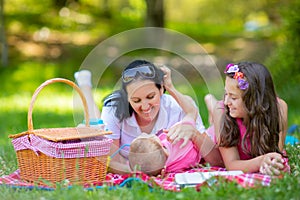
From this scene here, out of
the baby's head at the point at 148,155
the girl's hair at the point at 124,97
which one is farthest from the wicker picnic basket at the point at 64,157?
the girl's hair at the point at 124,97

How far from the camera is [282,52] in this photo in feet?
22.2

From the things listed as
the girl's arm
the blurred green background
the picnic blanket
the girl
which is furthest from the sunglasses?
the blurred green background

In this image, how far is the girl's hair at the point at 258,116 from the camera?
11.9ft

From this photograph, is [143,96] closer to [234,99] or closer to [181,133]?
[181,133]

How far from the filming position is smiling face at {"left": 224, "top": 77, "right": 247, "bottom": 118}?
3.64 metres

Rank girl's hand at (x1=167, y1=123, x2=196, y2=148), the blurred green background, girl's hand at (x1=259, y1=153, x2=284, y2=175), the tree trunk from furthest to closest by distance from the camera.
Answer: the tree trunk
the blurred green background
girl's hand at (x1=167, y1=123, x2=196, y2=148)
girl's hand at (x1=259, y1=153, x2=284, y2=175)

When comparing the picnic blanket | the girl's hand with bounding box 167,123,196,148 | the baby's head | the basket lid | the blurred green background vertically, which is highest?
the blurred green background

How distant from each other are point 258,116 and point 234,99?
19 centimetres

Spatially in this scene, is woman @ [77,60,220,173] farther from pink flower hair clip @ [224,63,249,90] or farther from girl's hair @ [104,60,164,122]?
pink flower hair clip @ [224,63,249,90]

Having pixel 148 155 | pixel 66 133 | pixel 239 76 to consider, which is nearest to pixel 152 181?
pixel 148 155

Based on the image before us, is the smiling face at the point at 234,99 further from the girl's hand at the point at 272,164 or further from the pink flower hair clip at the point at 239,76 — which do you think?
the girl's hand at the point at 272,164

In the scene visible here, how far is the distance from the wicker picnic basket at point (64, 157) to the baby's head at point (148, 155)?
6.9 inches

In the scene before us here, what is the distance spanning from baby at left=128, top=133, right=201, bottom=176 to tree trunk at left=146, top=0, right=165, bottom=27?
8.40 metres

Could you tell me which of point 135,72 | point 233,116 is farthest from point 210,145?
point 135,72
